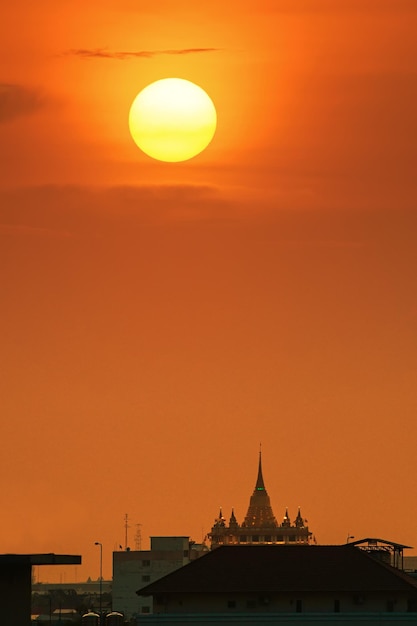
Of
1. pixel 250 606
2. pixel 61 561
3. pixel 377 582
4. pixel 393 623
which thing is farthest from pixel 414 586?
pixel 61 561

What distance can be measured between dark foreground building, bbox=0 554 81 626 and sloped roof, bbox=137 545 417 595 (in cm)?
6298

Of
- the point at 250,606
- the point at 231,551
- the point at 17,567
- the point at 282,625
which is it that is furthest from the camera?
the point at 231,551

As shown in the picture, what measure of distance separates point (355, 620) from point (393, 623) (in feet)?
7.47

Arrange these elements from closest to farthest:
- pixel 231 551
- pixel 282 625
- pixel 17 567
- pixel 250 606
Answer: pixel 17 567 < pixel 282 625 < pixel 250 606 < pixel 231 551

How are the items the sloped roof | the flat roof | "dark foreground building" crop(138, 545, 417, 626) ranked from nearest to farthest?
the flat roof
"dark foreground building" crop(138, 545, 417, 626)
the sloped roof

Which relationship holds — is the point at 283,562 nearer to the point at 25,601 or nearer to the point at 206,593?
the point at 206,593

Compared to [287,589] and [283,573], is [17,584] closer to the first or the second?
[287,589]

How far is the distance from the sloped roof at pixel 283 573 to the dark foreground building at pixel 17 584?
6298 centimetres

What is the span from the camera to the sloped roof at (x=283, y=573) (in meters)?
122

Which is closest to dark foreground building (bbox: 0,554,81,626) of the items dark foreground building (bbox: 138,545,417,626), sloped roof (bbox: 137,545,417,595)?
dark foreground building (bbox: 138,545,417,626)

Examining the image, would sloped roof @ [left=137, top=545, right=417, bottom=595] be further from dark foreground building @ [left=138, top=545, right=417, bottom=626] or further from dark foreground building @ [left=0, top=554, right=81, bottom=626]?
dark foreground building @ [left=0, top=554, right=81, bottom=626]

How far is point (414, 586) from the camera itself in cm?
12344

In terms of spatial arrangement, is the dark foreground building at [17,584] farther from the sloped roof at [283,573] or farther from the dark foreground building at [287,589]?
the sloped roof at [283,573]

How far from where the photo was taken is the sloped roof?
401ft
